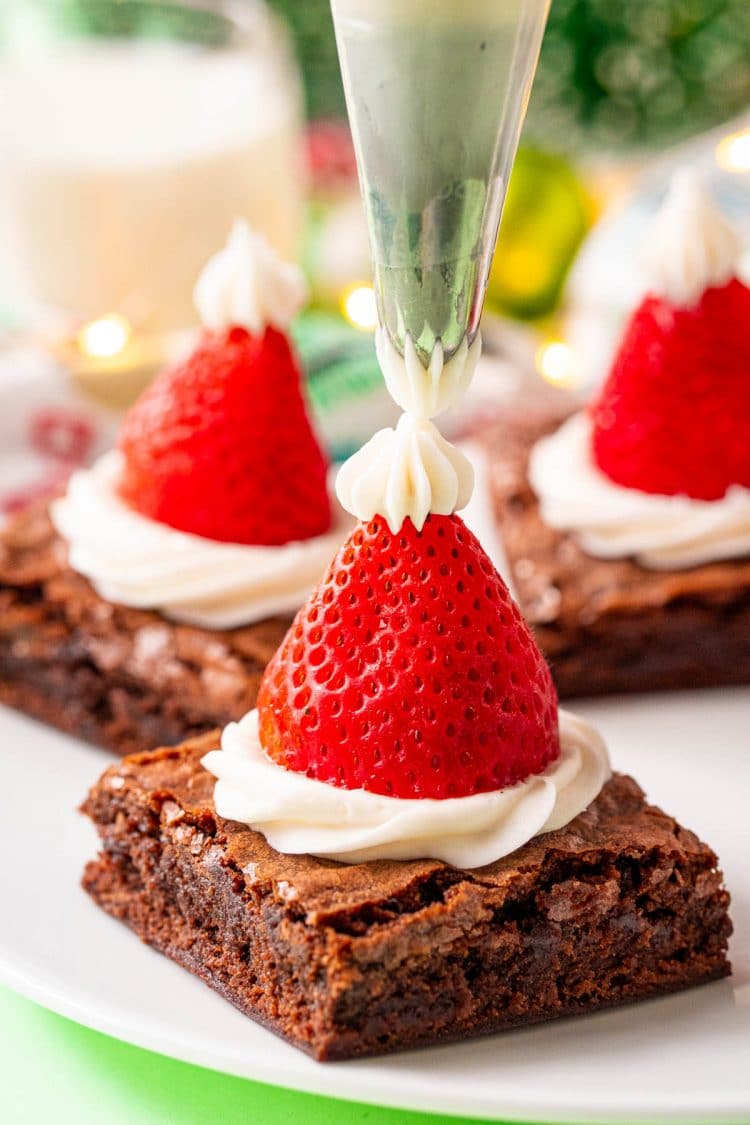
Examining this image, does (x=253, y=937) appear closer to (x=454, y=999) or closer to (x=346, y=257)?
(x=454, y=999)

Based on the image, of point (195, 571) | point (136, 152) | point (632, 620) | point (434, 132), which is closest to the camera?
point (434, 132)

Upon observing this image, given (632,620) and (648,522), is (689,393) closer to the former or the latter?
(648,522)

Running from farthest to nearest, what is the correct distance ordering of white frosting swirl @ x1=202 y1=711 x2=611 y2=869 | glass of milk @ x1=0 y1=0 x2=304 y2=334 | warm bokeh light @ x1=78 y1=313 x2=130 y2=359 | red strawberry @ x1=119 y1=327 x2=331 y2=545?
glass of milk @ x1=0 y1=0 x2=304 y2=334
warm bokeh light @ x1=78 y1=313 x2=130 y2=359
red strawberry @ x1=119 y1=327 x2=331 y2=545
white frosting swirl @ x1=202 y1=711 x2=611 y2=869

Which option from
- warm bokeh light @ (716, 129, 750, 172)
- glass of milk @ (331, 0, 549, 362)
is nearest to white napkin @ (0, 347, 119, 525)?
warm bokeh light @ (716, 129, 750, 172)

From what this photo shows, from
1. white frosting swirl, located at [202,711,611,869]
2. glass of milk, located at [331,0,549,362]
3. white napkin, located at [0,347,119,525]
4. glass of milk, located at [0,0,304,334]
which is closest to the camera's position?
glass of milk, located at [331,0,549,362]

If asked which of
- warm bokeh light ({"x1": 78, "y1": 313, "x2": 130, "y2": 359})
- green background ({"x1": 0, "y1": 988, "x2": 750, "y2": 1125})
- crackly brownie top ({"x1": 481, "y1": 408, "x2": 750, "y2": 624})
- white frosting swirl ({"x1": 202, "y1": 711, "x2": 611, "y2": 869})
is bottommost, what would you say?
warm bokeh light ({"x1": 78, "y1": 313, "x2": 130, "y2": 359})

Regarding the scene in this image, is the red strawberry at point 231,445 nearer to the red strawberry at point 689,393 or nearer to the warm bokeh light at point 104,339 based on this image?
the red strawberry at point 689,393

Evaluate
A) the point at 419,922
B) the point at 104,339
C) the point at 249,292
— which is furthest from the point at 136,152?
the point at 419,922

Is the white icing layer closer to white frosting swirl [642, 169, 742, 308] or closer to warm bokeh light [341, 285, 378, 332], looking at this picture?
white frosting swirl [642, 169, 742, 308]
